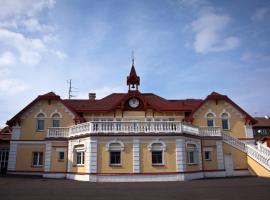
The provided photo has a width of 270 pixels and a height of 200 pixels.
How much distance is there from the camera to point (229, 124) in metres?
29.4

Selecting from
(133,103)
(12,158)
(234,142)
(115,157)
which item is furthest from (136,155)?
(12,158)

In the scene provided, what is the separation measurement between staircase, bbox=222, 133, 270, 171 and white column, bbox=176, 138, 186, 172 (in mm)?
6914

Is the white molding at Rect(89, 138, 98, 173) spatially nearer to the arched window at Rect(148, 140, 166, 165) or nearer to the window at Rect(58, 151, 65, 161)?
the arched window at Rect(148, 140, 166, 165)

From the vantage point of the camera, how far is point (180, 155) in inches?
845

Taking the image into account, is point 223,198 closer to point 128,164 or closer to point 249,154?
point 128,164

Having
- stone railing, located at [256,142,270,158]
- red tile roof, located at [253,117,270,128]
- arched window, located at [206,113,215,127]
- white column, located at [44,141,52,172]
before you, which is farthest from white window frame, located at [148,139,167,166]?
red tile roof, located at [253,117,270,128]

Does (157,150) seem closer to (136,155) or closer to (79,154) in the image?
(136,155)

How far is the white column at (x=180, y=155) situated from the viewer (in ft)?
69.7

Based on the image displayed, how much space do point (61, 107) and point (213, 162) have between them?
17.2 metres

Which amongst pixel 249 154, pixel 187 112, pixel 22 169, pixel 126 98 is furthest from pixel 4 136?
pixel 249 154

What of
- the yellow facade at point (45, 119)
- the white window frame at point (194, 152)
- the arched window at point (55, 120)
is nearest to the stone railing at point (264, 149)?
the white window frame at point (194, 152)

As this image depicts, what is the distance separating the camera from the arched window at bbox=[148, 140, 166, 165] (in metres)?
21.6

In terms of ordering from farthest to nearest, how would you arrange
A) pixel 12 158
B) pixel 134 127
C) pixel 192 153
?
pixel 12 158, pixel 192 153, pixel 134 127

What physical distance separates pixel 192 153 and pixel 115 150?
23.8 feet
